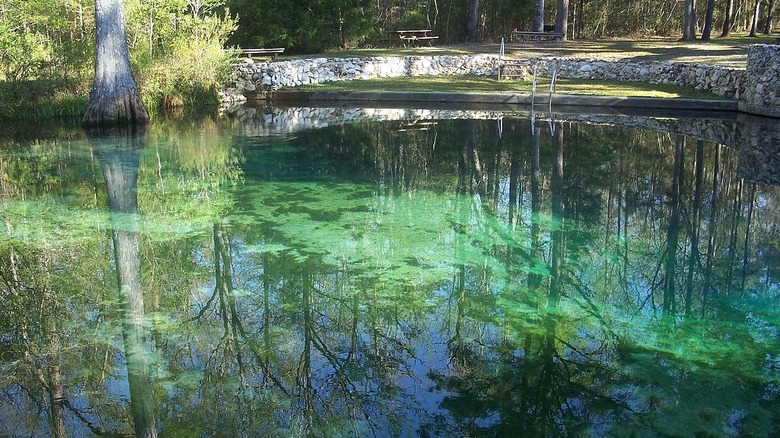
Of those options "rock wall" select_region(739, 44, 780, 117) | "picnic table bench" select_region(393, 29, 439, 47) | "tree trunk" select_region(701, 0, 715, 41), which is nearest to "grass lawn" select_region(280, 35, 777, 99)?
"tree trunk" select_region(701, 0, 715, 41)

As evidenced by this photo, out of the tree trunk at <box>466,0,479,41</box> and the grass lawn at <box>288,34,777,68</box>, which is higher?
the tree trunk at <box>466,0,479,41</box>

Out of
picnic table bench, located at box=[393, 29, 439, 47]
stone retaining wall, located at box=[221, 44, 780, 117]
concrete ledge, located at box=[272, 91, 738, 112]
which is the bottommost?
concrete ledge, located at box=[272, 91, 738, 112]

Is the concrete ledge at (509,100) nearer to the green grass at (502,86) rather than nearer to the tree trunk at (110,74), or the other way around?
the green grass at (502,86)

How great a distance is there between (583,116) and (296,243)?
11.2 meters

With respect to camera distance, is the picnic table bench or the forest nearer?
the forest

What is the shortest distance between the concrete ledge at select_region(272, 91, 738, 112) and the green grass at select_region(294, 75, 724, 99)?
628mm

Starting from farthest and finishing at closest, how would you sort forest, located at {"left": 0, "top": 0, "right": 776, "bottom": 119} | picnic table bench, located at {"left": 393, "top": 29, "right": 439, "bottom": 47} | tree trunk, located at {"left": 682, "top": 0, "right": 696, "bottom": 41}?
picnic table bench, located at {"left": 393, "top": 29, "right": 439, "bottom": 47}
tree trunk, located at {"left": 682, "top": 0, "right": 696, "bottom": 41}
forest, located at {"left": 0, "top": 0, "right": 776, "bottom": 119}

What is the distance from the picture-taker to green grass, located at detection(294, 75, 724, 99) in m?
19.9

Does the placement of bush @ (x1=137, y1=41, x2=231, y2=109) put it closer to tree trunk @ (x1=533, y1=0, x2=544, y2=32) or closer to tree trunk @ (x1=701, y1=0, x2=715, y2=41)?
tree trunk @ (x1=533, y1=0, x2=544, y2=32)

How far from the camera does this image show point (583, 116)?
57.1 feet

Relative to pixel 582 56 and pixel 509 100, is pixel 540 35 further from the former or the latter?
pixel 509 100

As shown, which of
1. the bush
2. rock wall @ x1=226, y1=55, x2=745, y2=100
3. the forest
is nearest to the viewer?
the forest

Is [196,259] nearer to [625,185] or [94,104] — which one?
[625,185]

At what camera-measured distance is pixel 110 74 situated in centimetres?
1686
